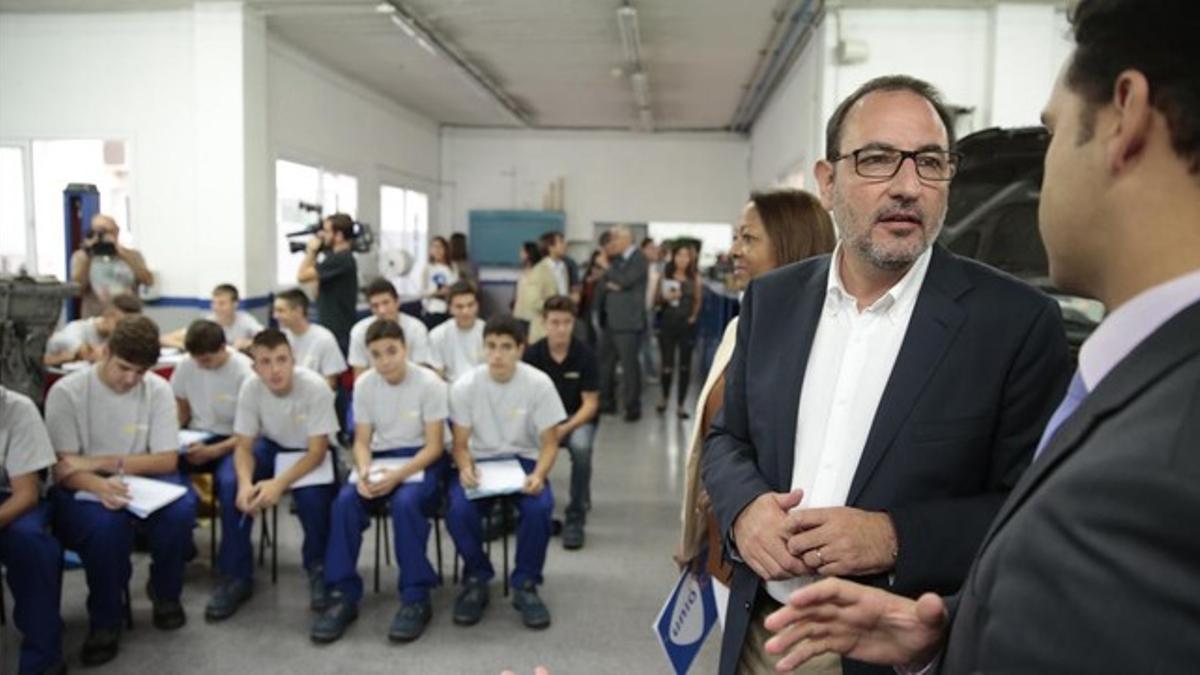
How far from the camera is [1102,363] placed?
25.0 inches

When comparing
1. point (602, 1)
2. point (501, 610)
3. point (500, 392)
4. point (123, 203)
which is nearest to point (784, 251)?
point (500, 392)

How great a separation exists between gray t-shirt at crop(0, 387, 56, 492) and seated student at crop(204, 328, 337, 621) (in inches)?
28.5

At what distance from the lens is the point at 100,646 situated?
2.69 meters

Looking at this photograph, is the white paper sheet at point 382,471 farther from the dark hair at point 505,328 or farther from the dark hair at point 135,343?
the dark hair at point 135,343

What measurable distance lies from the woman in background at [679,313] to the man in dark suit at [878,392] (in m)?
5.26

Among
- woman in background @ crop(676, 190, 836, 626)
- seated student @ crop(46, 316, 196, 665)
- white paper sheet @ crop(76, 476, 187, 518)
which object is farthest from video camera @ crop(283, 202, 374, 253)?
woman in background @ crop(676, 190, 836, 626)

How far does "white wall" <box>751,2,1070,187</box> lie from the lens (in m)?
5.37

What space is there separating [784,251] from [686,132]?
33.0 feet

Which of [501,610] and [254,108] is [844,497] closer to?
[501,610]

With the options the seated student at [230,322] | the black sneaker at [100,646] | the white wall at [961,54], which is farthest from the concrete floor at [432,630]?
the white wall at [961,54]

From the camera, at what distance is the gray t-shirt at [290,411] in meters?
3.27

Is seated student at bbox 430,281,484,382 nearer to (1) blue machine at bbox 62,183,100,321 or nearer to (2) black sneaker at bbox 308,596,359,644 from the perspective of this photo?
(2) black sneaker at bbox 308,596,359,644

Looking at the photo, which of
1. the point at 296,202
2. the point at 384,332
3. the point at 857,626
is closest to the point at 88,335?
→ the point at 384,332

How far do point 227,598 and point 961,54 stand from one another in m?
5.48
